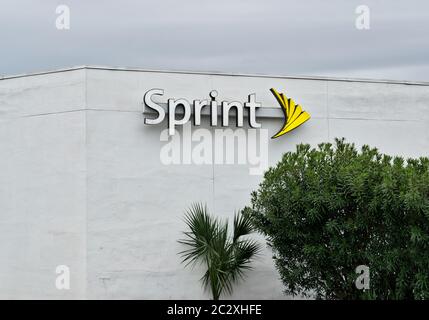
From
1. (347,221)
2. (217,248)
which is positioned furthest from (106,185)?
(347,221)

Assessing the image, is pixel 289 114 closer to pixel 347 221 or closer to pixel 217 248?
pixel 217 248

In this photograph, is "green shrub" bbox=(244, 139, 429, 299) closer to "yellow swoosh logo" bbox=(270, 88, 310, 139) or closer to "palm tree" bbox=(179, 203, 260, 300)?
"palm tree" bbox=(179, 203, 260, 300)

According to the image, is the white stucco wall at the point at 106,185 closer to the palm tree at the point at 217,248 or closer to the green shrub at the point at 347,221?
the palm tree at the point at 217,248

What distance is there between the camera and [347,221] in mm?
18672

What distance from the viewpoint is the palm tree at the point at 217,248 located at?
2105 cm

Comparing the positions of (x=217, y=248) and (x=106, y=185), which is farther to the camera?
(x=106, y=185)

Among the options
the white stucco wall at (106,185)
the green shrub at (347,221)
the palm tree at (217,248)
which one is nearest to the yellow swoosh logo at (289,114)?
the white stucco wall at (106,185)

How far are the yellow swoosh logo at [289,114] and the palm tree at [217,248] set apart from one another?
2.36m

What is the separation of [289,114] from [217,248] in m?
3.75

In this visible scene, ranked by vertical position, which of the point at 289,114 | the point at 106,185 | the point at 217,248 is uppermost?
the point at 289,114

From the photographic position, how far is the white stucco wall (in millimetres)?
21109

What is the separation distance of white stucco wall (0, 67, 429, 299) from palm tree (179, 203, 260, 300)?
0.25 meters

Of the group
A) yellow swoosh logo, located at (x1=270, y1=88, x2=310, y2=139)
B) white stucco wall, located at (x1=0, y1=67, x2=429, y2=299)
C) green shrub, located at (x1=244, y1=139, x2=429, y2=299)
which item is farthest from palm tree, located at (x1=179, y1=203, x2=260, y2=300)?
yellow swoosh logo, located at (x1=270, y1=88, x2=310, y2=139)
